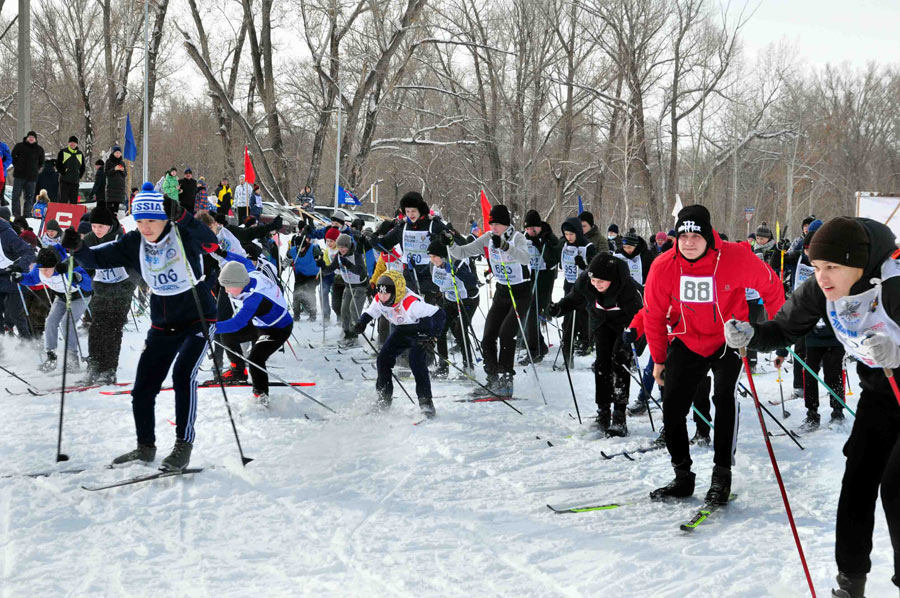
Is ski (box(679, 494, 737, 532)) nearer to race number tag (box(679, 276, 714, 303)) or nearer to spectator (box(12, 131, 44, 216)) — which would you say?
race number tag (box(679, 276, 714, 303))

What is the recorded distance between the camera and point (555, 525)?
165 inches

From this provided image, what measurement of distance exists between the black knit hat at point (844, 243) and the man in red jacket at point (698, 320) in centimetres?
132

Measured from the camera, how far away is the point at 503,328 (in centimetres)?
786

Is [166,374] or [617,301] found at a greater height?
[617,301]

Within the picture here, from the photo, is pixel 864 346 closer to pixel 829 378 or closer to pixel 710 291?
pixel 710 291

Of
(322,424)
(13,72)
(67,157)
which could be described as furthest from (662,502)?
(13,72)

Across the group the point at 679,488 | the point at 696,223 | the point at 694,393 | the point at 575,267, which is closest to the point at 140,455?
the point at 679,488

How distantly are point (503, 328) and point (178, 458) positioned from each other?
374cm

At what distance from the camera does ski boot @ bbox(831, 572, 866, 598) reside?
3.14 meters

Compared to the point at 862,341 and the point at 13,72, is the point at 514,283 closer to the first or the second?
the point at 862,341

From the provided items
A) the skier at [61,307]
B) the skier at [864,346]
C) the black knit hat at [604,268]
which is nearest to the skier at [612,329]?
the black knit hat at [604,268]

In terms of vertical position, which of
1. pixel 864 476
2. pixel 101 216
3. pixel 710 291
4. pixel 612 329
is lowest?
pixel 864 476

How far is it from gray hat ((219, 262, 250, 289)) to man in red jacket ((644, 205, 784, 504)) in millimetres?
3642

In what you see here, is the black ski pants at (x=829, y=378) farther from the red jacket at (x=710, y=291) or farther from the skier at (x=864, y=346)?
the skier at (x=864, y=346)
